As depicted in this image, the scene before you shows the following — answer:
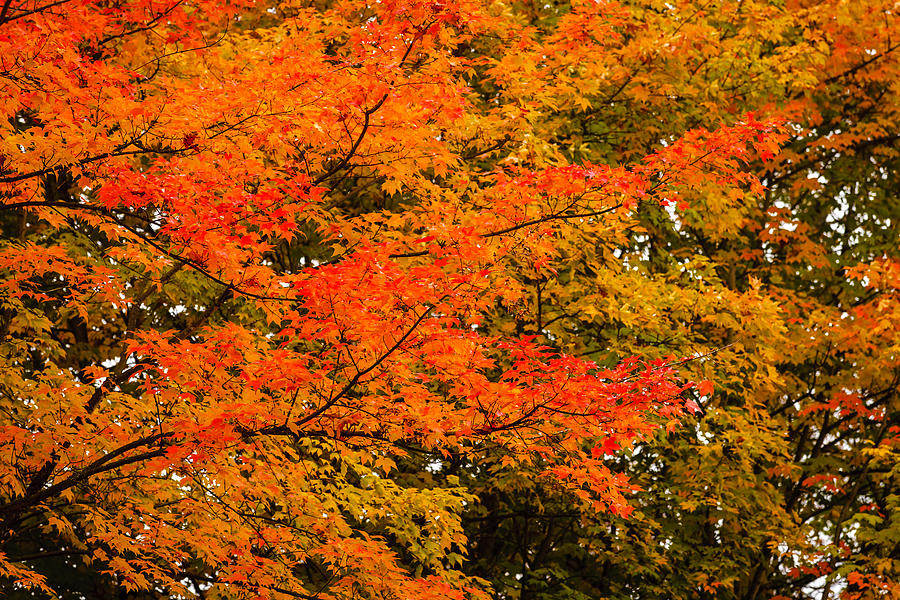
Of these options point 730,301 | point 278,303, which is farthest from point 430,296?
point 730,301

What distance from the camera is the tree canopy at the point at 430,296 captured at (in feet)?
18.4

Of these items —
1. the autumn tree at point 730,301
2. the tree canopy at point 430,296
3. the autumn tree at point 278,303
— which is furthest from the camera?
the autumn tree at point 730,301

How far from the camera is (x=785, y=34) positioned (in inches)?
498

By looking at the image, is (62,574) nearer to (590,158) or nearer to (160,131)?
(160,131)

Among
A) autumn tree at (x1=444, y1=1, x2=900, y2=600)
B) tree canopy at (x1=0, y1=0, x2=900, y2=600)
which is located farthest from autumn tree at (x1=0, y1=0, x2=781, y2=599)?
autumn tree at (x1=444, y1=1, x2=900, y2=600)

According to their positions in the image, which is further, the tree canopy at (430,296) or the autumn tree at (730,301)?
the autumn tree at (730,301)

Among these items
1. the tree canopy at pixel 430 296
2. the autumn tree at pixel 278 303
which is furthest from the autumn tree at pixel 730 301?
the autumn tree at pixel 278 303

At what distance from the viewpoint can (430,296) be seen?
512 cm

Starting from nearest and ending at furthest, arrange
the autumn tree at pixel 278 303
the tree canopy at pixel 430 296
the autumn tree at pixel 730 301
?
the autumn tree at pixel 278 303 < the tree canopy at pixel 430 296 < the autumn tree at pixel 730 301

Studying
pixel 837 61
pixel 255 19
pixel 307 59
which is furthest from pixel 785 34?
pixel 307 59

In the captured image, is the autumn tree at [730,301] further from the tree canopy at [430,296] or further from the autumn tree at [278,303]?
the autumn tree at [278,303]

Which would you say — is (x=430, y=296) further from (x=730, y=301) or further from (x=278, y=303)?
(x=730, y=301)

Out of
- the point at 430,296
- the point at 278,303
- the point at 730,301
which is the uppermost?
the point at 730,301

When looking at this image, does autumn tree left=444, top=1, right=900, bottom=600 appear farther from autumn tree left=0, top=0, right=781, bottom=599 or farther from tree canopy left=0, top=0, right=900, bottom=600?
autumn tree left=0, top=0, right=781, bottom=599
